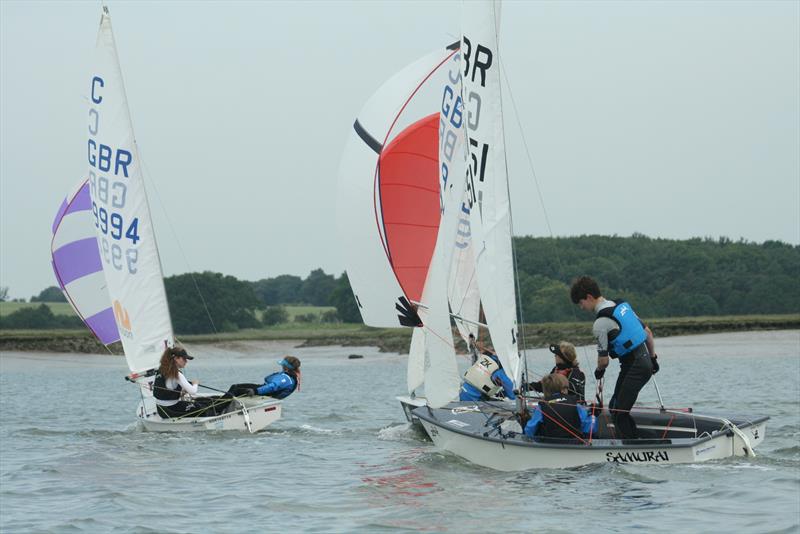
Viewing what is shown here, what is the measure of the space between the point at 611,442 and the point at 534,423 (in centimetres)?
76

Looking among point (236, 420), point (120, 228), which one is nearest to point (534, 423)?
point (236, 420)

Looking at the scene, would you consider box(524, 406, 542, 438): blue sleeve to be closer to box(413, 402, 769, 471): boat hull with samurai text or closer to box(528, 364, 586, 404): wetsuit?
box(413, 402, 769, 471): boat hull with samurai text

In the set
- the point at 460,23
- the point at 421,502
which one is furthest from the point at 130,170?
the point at 421,502

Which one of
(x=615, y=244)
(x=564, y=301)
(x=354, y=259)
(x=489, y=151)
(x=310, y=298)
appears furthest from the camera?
(x=310, y=298)

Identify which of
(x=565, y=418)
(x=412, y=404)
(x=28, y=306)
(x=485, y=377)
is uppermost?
(x=28, y=306)

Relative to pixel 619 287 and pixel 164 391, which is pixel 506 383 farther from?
pixel 619 287

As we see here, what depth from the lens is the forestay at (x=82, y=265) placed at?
18328 mm

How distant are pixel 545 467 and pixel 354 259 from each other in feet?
19.0

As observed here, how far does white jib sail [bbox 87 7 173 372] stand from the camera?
17.8m

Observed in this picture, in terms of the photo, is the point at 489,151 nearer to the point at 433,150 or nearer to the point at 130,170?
the point at 433,150

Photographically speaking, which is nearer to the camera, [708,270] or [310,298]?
[708,270]

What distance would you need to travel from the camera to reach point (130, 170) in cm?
1800

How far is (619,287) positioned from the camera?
73875 mm

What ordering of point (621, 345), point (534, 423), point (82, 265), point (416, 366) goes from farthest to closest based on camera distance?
point (82, 265) → point (416, 366) → point (534, 423) → point (621, 345)
